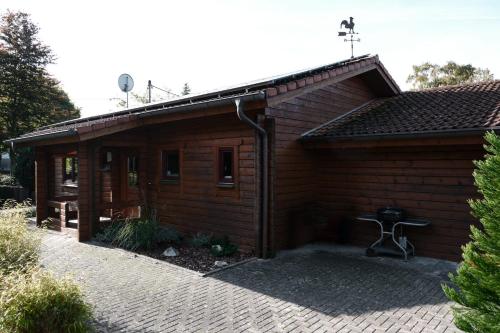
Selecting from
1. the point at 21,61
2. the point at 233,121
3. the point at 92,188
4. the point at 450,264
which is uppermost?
the point at 21,61

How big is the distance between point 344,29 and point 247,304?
10289 millimetres

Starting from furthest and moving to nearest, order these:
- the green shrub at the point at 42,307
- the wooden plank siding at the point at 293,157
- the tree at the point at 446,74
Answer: the tree at the point at 446,74
the wooden plank siding at the point at 293,157
the green shrub at the point at 42,307

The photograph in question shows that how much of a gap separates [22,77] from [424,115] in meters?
21.6

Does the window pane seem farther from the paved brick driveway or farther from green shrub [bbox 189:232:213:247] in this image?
the paved brick driveway

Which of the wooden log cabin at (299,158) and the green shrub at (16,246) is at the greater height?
the wooden log cabin at (299,158)

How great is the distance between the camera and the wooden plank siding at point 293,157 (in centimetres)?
784

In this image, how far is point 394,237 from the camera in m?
7.75

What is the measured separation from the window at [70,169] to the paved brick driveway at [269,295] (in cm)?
742

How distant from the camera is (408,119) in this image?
827 centimetres

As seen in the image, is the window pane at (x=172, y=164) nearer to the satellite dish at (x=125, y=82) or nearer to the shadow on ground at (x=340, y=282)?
the shadow on ground at (x=340, y=282)

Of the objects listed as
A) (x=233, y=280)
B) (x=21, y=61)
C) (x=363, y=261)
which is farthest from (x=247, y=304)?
(x=21, y=61)

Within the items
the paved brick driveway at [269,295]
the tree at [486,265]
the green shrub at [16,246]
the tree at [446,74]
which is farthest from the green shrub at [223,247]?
the tree at [446,74]

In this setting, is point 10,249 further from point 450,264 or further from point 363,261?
point 450,264

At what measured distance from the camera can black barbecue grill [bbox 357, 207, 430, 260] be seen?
731cm
